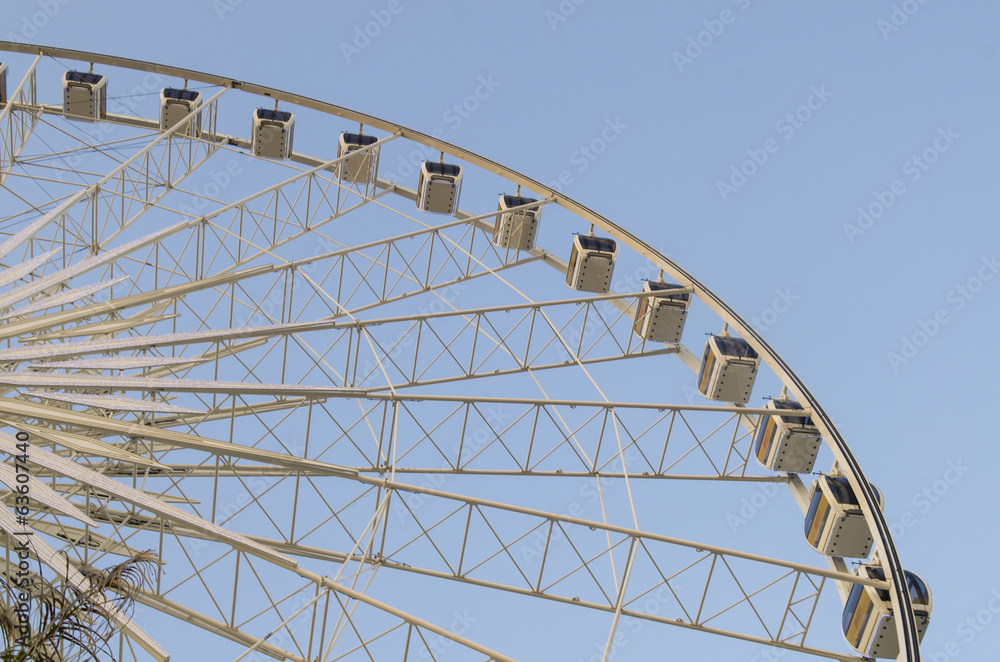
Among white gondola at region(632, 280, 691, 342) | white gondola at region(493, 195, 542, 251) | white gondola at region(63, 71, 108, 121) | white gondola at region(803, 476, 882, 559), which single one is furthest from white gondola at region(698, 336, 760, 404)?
white gondola at region(63, 71, 108, 121)

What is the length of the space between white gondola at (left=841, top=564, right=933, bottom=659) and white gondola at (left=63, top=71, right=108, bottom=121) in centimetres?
2542

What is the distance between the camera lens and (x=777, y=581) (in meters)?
21.1

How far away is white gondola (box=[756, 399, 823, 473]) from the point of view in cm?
2532

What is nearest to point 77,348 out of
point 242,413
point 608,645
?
point 242,413

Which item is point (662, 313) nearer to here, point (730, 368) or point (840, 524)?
point (730, 368)

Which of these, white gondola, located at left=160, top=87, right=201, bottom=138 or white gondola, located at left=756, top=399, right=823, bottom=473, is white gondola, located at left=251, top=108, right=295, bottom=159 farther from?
white gondola, located at left=756, top=399, right=823, bottom=473

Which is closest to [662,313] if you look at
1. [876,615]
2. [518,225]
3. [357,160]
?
[518,225]

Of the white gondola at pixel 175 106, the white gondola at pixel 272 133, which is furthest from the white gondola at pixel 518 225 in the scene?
the white gondola at pixel 175 106

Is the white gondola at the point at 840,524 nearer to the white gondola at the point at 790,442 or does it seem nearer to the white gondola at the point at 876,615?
the white gondola at the point at 876,615

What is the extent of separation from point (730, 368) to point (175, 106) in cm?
1793

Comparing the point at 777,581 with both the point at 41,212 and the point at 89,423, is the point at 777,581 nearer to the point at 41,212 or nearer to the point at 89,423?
the point at 89,423

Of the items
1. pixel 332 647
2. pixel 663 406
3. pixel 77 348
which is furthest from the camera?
pixel 663 406

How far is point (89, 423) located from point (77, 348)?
1.82 m

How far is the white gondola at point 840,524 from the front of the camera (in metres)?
23.2
